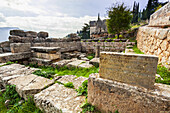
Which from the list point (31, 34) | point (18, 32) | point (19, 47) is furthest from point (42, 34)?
point (19, 47)

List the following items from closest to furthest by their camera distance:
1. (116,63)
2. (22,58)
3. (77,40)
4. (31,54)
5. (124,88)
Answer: (124,88)
(116,63)
(22,58)
(31,54)
(77,40)

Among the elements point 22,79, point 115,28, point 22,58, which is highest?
point 115,28

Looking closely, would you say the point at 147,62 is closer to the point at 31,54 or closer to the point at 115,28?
the point at 31,54

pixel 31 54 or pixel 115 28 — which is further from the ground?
pixel 115 28

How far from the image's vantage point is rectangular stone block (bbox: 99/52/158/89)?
1188mm

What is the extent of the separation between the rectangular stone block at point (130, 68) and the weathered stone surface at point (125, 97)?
0.10m

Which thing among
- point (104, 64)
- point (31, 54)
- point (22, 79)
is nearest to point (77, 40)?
point (31, 54)

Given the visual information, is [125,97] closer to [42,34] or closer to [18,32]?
[18,32]

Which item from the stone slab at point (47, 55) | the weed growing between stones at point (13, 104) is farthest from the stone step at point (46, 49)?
the weed growing between stones at point (13, 104)

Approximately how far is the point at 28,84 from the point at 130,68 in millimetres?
2793

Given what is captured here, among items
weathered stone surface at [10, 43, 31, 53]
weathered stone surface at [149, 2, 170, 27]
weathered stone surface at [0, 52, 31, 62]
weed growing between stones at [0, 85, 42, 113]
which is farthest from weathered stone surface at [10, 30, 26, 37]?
weathered stone surface at [149, 2, 170, 27]

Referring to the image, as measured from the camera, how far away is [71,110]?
1.58 m

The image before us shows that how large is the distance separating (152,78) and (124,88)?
44cm

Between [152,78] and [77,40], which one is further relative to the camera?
[77,40]
